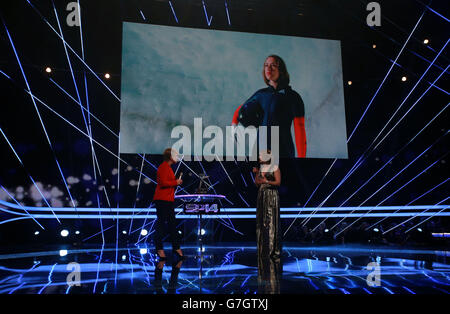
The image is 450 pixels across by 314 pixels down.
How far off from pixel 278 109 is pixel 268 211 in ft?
11.0

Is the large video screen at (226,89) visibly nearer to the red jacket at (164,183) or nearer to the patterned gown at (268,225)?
the red jacket at (164,183)

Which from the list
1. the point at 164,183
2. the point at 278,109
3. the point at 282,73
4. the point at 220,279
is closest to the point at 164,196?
the point at 164,183

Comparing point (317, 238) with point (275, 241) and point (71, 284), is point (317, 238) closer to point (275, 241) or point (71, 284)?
point (275, 241)

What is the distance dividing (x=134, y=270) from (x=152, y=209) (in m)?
3.52

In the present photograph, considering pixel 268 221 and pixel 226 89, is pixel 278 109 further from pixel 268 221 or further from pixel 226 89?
pixel 268 221

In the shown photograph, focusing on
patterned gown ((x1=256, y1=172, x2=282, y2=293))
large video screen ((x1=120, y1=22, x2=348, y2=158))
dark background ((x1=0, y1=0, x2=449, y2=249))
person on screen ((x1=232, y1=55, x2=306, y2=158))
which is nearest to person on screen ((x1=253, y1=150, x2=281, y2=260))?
patterned gown ((x1=256, y1=172, x2=282, y2=293))

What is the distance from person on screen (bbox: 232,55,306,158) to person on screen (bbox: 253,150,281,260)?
2.79 meters

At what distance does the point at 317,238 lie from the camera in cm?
740

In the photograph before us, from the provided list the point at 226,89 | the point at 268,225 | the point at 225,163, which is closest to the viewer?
the point at 268,225

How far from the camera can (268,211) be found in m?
3.66

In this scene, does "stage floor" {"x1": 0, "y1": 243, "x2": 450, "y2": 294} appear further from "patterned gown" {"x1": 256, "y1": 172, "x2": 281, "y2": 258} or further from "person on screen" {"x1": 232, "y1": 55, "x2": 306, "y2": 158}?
"person on screen" {"x1": 232, "y1": 55, "x2": 306, "y2": 158}

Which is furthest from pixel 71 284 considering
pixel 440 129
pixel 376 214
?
pixel 440 129

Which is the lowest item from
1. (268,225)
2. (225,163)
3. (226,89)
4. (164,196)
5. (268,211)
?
(268,225)

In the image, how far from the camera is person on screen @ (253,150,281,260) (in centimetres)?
365
